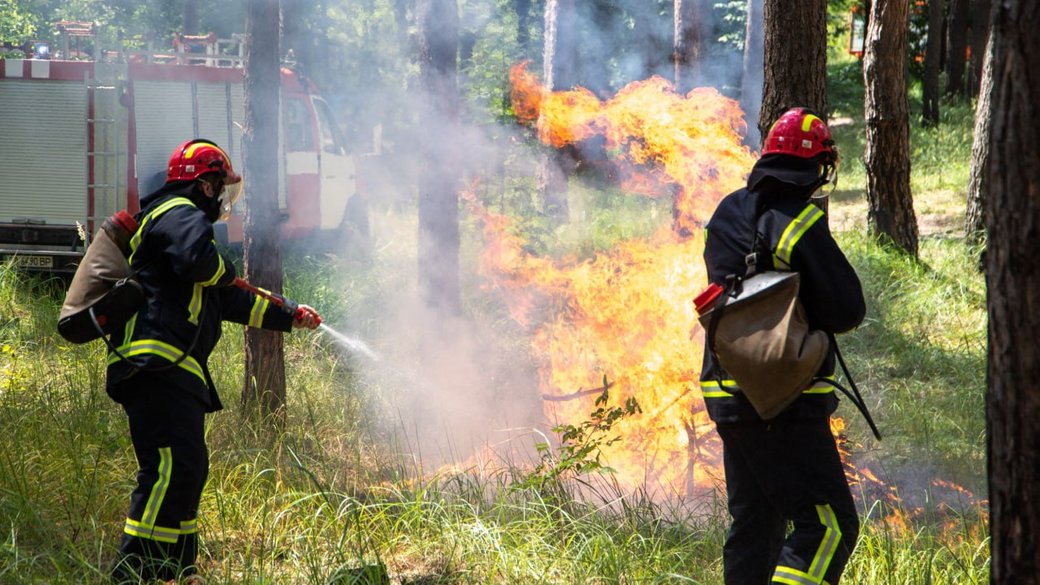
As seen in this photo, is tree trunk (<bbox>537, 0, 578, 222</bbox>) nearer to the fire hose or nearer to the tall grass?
the tall grass

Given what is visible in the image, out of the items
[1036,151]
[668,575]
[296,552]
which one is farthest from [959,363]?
[1036,151]

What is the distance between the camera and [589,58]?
57.3 feet

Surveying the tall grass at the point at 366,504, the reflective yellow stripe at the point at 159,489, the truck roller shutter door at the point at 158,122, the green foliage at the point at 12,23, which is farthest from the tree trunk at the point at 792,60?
the green foliage at the point at 12,23

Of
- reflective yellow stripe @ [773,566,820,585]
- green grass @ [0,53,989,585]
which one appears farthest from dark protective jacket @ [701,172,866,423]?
green grass @ [0,53,989,585]

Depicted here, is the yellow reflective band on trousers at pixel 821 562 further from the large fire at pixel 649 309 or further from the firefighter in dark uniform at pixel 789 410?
the large fire at pixel 649 309

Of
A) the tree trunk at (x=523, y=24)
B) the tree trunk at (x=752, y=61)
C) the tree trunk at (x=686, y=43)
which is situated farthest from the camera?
the tree trunk at (x=523, y=24)

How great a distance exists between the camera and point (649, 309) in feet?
24.5

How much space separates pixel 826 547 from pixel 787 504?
212 millimetres

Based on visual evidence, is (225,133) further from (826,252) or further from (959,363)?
(826,252)

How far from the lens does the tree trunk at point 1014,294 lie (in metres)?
2.11

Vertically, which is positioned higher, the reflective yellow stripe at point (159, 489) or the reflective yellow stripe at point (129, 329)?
the reflective yellow stripe at point (129, 329)

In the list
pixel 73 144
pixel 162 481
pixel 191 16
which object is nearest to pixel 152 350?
pixel 162 481

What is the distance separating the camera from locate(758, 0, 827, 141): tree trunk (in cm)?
583

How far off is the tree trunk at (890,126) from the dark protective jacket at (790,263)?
24.9 ft
